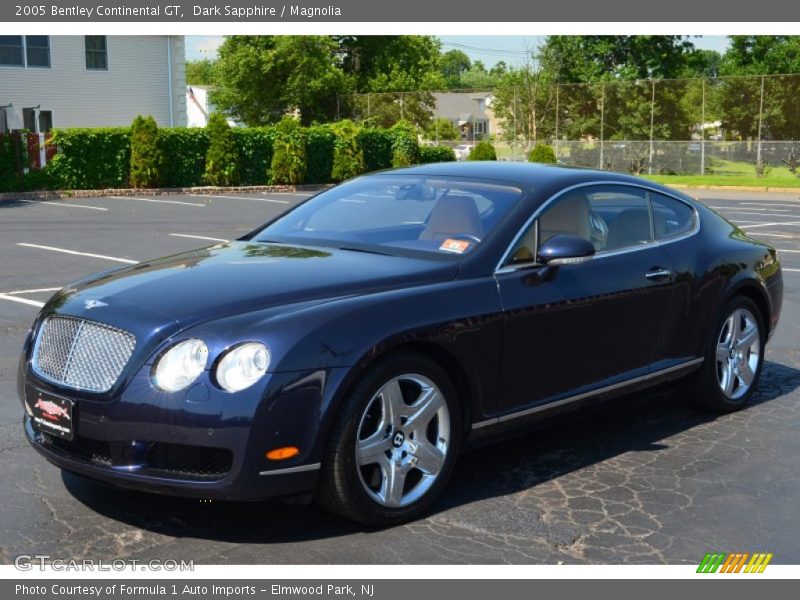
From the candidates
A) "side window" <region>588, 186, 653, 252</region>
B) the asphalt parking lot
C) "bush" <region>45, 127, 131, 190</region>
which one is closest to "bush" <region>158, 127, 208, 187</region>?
"bush" <region>45, 127, 131, 190</region>

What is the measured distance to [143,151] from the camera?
27688 mm

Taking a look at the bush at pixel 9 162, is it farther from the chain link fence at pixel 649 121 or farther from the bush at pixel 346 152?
the chain link fence at pixel 649 121

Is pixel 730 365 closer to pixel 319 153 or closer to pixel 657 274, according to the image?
pixel 657 274

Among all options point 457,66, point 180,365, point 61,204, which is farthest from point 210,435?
point 457,66

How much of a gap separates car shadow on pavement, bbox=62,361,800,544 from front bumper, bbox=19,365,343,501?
35 centimetres

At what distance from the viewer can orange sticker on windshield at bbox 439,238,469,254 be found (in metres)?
5.13

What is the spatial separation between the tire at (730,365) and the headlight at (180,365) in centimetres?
339

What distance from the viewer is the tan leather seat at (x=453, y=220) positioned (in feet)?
17.4

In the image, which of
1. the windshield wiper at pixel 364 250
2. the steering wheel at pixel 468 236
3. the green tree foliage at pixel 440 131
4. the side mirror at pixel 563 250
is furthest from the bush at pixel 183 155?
the side mirror at pixel 563 250

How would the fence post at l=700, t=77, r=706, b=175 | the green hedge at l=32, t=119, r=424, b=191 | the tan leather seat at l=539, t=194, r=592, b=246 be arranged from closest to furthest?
1. the tan leather seat at l=539, t=194, r=592, b=246
2. the green hedge at l=32, t=119, r=424, b=191
3. the fence post at l=700, t=77, r=706, b=175

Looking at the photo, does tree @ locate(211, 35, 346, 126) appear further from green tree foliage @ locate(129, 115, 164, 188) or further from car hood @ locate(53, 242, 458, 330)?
car hood @ locate(53, 242, 458, 330)

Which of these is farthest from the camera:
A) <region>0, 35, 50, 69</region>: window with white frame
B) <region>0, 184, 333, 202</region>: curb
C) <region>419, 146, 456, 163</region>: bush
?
<region>419, 146, 456, 163</region>: bush

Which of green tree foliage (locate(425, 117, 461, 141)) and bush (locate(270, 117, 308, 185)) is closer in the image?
bush (locate(270, 117, 308, 185))
